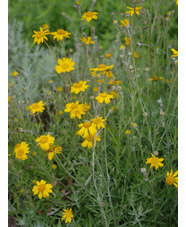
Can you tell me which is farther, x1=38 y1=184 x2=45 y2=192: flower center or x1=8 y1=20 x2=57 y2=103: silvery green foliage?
x1=8 y1=20 x2=57 y2=103: silvery green foliage

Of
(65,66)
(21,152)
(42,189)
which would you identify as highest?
(65,66)

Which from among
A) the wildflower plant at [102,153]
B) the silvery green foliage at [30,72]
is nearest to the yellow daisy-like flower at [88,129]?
the wildflower plant at [102,153]

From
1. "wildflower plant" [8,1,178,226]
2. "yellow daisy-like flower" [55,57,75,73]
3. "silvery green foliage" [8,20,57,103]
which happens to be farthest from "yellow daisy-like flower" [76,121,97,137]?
Result: "silvery green foliage" [8,20,57,103]

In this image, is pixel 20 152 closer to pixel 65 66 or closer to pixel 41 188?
pixel 41 188

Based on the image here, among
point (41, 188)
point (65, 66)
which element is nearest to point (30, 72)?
point (65, 66)

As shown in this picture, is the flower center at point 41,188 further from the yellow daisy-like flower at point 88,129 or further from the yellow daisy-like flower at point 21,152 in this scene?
the yellow daisy-like flower at point 88,129

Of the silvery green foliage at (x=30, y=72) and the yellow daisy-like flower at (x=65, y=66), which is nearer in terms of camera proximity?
the yellow daisy-like flower at (x=65, y=66)

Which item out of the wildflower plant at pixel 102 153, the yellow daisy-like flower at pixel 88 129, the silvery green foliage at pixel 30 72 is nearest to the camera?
the yellow daisy-like flower at pixel 88 129

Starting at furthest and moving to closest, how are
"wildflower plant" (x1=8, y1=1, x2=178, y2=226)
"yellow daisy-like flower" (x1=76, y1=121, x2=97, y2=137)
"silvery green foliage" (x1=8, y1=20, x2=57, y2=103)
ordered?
"silvery green foliage" (x1=8, y1=20, x2=57, y2=103), "wildflower plant" (x1=8, y1=1, x2=178, y2=226), "yellow daisy-like flower" (x1=76, y1=121, x2=97, y2=137)

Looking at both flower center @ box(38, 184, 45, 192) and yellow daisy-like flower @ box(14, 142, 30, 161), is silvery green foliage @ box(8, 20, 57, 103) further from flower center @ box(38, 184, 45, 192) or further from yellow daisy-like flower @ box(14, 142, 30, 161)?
flower center @ box(38, 184, 45, 192)

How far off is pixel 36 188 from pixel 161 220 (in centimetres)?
57

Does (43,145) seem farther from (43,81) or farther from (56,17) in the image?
(56,17)
